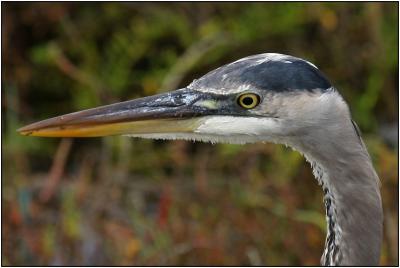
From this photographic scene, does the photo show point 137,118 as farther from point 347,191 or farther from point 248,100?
point 347,191

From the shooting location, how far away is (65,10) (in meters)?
4.20

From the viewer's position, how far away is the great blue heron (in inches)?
77.6

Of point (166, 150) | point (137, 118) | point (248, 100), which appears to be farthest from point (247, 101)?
point (166, 150)

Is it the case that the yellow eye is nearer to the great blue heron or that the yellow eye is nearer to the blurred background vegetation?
the great blue heron

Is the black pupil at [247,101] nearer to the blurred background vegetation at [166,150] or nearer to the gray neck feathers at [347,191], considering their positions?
the gray neck feathers at [347,191]

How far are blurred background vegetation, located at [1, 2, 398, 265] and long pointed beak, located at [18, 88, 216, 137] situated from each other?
1309mm

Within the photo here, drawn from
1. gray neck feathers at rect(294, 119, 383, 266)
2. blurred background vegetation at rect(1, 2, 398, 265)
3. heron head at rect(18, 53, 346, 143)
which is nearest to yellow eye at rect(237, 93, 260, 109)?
heron head at rect(18, 53, 346, 143)

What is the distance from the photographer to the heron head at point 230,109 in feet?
6.45

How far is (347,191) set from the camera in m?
2.04

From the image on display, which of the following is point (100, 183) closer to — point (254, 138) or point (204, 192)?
point (204, 192)

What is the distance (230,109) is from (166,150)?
2065 millimetres

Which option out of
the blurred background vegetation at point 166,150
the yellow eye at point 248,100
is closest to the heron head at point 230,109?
the yellow eye at point 248,100

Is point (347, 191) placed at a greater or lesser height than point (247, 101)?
lesser

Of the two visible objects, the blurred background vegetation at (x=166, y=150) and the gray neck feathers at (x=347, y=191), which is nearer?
the gray neck feathers at (x=347, y=191)
